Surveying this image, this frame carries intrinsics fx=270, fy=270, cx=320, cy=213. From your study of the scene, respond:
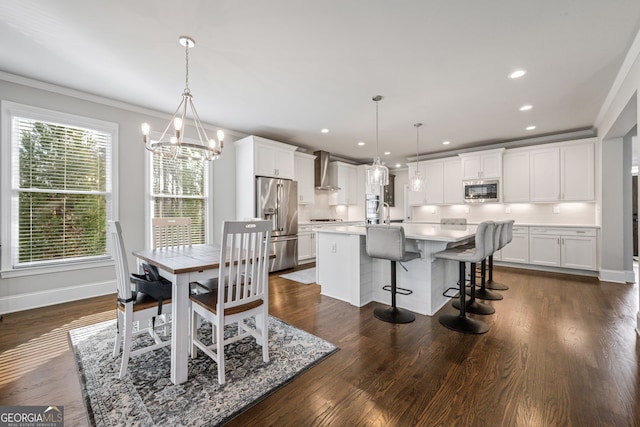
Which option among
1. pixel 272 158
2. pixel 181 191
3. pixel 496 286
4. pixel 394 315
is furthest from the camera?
pixel 272 158

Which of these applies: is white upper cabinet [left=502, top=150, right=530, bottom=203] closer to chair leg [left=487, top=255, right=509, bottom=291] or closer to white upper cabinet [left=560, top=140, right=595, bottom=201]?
white upper cabinet [left=560, top=140, right=595, bottom=201]

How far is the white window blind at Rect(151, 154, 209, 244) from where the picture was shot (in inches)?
163

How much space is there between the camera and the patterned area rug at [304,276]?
14.6ft

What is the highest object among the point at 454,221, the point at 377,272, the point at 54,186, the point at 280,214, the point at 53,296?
the point at 54,186

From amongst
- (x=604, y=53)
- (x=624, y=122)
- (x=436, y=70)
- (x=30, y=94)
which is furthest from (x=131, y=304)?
(x=624, y=122)

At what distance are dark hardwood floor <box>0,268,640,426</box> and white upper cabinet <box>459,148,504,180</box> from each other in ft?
10.2

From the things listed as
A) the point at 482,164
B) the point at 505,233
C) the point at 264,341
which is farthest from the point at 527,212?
the point at 264,341

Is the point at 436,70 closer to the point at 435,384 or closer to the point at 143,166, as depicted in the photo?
the point at 435,384

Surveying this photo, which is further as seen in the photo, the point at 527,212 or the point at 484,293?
the point at 527,212

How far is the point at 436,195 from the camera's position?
654cm

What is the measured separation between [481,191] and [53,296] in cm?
739

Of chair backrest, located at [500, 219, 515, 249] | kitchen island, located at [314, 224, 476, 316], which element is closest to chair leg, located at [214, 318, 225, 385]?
kitchen island, located at [314, 224, 476, 316]

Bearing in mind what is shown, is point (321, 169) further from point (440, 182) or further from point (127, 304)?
point (127, 304)

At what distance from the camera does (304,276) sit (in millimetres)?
4730
